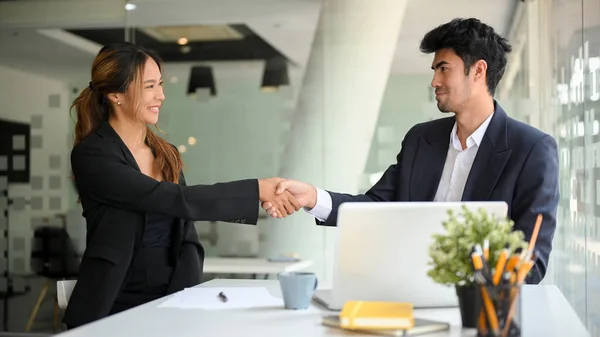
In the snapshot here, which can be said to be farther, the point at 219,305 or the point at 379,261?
the point at 219,305

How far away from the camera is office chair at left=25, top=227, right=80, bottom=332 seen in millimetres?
5621

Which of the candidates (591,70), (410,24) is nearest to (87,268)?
(591,70)

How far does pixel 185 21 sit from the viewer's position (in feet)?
17.8

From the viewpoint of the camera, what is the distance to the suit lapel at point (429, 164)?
2.62 metres

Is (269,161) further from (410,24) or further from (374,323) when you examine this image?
(374,323)

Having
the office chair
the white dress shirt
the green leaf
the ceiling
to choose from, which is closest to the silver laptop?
the green leaf

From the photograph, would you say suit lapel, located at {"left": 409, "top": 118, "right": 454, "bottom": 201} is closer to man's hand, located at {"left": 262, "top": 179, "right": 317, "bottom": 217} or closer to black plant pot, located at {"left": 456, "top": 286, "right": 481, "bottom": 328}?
man's hand, located at {"left": 262, "top": 179, "right": 317, "bottom": 217}

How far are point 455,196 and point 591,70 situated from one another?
1276 mm

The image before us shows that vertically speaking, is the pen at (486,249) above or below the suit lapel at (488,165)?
below

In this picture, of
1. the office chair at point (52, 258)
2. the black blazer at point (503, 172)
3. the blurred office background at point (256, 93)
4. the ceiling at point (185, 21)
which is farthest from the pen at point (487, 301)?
the office chair at point (52, 258)

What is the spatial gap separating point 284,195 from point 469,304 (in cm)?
124

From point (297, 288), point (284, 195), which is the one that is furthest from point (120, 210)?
point (297, 288)

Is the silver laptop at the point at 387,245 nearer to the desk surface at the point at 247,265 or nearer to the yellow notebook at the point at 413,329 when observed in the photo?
the yellow notebook at the point at 413,329

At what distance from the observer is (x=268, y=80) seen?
17.3ft
